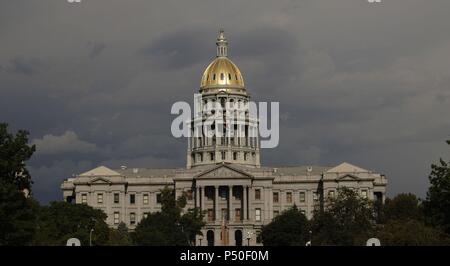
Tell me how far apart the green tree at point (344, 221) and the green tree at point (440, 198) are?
32.6m

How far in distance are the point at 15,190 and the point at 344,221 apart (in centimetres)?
8734

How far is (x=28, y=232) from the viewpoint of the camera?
95.6 meters

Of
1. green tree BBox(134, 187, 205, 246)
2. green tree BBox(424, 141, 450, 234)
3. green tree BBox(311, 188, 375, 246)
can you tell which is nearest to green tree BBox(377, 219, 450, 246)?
green tree BBox(424, 141, 450, 234)

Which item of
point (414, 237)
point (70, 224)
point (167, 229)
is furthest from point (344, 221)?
point (414, 237)

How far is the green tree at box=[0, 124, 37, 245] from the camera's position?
305 ft

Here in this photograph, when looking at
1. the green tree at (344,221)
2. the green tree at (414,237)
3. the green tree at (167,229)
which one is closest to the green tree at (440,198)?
Answer: the green tree at (414,237)

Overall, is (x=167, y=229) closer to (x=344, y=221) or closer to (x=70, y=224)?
(x=344, y=221)

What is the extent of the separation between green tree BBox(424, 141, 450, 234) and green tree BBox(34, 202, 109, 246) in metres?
34.7

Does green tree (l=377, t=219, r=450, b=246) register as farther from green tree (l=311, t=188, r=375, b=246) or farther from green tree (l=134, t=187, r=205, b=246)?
green tree (l=134, t=187, r=205, b=246)
